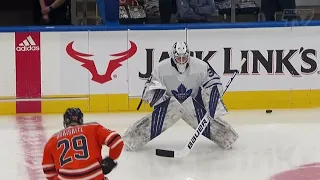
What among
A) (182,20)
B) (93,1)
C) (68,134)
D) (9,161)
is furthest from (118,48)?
(68,134)

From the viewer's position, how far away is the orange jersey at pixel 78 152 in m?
4.49

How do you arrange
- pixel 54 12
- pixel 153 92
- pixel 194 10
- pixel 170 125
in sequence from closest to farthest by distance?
pixel 153 92
pixel 170 125
pixel 194 10
pixel 54 12

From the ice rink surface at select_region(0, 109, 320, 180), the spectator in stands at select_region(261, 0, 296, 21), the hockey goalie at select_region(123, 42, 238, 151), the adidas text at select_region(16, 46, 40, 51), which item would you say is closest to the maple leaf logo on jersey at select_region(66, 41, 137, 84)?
the adidas text at select_region(16, 46, 40, 51)

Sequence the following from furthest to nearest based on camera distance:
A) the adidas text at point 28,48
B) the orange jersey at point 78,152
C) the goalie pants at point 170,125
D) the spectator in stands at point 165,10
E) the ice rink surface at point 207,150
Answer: the spectator in stands at point 165,10, the adidas text at point 28,48, the goalie pants at point 170,125, the ice rink surface at point 207,150, the orange jersey at point 78,152

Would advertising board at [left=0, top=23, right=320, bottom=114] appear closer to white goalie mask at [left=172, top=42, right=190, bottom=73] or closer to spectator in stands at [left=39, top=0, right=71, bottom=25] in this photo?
spectator in stands at [left=39, top=0, right=71, bottom=25]

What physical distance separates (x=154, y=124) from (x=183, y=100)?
0.33 m

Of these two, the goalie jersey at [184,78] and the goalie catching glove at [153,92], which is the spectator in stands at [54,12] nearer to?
the goalie jersey at [184,78]

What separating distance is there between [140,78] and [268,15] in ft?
6.09

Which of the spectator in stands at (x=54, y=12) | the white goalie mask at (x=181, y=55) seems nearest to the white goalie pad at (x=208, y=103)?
the white goalie mask at (x=181, y=55)

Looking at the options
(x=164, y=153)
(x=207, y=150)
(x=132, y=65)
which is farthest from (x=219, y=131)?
(x=132, y=65)

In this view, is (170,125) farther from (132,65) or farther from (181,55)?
(132,65)

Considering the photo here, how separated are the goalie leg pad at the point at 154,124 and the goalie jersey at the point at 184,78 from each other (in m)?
0.09

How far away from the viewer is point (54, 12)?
31.5 ft

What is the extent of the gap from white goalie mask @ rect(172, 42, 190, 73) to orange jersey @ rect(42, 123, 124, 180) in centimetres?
234
